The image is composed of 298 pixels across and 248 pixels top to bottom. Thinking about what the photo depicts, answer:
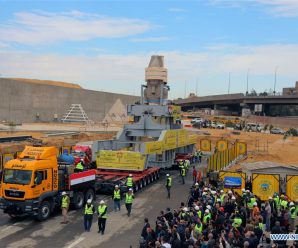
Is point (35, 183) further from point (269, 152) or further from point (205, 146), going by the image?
point (269, 152)

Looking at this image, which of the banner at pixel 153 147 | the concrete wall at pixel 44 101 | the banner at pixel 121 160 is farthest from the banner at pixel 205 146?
the concrete wall at pixel 44 101

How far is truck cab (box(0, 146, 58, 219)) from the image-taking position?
17.0 meters

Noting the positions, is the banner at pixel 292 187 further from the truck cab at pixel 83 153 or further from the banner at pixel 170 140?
the truck cab at pixel 83 153

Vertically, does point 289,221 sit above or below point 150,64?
below

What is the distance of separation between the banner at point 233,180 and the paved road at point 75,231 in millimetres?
2784

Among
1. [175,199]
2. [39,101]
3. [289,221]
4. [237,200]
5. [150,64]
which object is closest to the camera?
[289,221]

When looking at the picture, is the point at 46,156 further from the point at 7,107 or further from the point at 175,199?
the point at 7,107

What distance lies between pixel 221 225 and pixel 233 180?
8.62 metres

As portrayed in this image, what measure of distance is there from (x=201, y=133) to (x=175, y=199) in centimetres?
4539

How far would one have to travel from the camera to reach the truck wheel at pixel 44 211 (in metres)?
17.5

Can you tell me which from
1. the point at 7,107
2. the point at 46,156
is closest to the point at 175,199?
the point at 46,156

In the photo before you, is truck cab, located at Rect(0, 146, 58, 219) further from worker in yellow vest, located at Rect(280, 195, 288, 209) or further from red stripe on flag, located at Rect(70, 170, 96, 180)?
worker in yellow vest, located at Rect(280, 195, 288, 209)

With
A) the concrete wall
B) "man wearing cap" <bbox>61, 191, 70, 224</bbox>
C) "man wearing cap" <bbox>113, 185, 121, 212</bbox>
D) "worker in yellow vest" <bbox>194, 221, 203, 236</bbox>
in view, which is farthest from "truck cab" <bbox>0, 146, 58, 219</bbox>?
the concrete wall

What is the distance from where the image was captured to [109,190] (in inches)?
898
